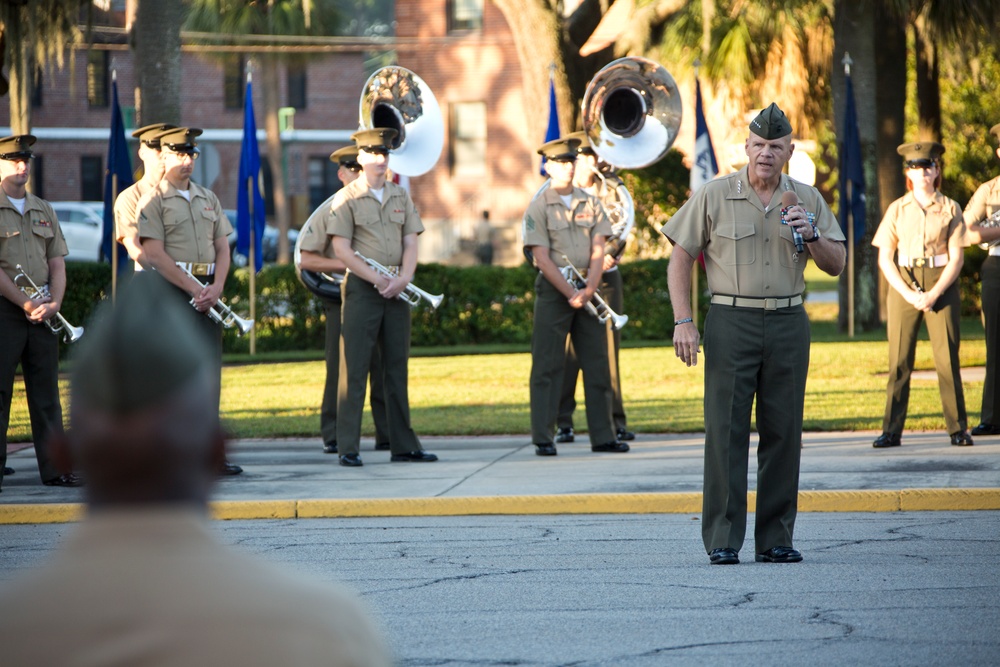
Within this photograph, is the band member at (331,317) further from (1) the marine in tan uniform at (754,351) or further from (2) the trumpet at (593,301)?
(1) the marine in tan uniform at (754,351)

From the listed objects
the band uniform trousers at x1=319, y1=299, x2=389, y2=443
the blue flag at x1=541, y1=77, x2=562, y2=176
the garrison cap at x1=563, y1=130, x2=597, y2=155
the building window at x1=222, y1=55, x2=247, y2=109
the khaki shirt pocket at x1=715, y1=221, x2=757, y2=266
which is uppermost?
the building window at x1=222, y1=55, x2=247, y2=109

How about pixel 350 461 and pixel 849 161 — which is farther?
pixel 849 161

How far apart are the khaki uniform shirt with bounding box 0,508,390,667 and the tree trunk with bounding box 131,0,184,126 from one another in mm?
14606

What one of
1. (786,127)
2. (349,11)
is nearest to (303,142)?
(349,11)

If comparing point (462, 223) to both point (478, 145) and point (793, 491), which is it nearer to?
point (478, 145)

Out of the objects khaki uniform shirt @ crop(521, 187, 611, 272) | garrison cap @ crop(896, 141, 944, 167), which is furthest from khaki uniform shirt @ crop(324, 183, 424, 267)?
garrison cap @ crop(896, 141, 944, 167)

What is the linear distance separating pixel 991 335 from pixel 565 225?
3552 mm

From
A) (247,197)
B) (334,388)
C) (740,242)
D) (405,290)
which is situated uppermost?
(247,197)

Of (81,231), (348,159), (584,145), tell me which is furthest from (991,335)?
(81,231)

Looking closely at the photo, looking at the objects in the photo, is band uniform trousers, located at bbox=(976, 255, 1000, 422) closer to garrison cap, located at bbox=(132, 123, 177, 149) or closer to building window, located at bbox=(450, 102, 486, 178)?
garrison cap, located at bbox=(132, 123, 177, 149)

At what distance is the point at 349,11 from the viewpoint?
3462 inches

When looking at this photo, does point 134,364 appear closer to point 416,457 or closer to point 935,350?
point 416,457

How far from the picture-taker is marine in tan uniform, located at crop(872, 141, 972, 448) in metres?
10.0

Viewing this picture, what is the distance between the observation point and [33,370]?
9062 millimetres
